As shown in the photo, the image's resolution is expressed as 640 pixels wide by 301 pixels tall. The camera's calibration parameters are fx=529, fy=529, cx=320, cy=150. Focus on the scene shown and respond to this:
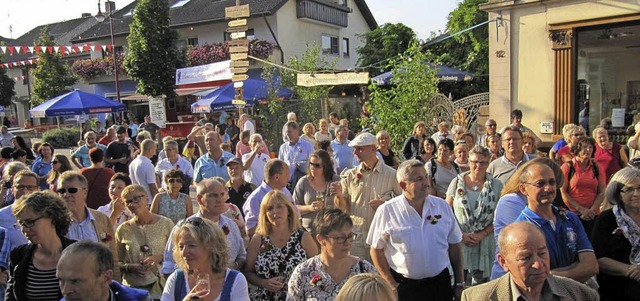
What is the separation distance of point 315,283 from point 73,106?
561 inches

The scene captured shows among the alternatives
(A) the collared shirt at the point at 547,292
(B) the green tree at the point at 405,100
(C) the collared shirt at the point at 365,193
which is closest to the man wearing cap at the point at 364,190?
(C) the collared shirt at the point at 365,193

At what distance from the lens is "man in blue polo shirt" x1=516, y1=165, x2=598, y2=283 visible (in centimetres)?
333

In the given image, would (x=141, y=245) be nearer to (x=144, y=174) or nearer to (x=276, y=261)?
(x=276, y=261)

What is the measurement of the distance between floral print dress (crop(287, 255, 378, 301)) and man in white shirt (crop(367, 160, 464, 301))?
576 millimetres

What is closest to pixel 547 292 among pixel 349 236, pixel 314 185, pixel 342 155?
pixel 349 236

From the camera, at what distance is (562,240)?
3.38 metres

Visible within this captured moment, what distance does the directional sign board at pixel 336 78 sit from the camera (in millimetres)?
10891

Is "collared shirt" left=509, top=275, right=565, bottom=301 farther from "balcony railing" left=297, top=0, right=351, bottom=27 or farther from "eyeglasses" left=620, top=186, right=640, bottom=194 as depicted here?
"balcony railing" left=297, top=0, right=351, bottom=27

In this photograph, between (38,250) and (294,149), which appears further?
(294,149)

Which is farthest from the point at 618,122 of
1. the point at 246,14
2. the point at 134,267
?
the point at 134,267

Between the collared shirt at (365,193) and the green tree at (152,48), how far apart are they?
68.5 feet

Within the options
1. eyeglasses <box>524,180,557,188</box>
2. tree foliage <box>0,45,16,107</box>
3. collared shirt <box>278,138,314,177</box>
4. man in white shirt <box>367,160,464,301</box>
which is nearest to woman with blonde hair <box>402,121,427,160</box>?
collared shirt <box>278,138,314,177</box>

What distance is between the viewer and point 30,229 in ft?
11.1

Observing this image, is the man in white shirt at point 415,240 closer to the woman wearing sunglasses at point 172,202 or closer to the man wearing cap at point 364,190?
the man wearing cap at point 364,190
